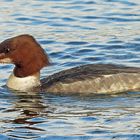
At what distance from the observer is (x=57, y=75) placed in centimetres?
1542

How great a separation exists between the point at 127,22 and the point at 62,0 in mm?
3305

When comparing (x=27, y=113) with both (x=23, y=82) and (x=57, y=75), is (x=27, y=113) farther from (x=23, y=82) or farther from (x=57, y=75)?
(x=23, y=82)

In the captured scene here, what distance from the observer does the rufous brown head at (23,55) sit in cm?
1552

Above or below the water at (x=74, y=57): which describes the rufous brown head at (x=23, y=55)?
above

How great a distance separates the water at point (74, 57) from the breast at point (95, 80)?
0.30 meters

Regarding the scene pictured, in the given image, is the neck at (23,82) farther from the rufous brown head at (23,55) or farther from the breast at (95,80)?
the breast at (95,80)

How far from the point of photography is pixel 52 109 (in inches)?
547

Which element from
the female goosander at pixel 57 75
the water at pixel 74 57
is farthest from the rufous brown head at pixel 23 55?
the water at pixel 74 57

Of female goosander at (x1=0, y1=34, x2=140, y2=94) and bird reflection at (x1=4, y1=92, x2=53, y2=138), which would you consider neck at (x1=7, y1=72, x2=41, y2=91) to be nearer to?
female goosander at (x1=0, y1=34, x2=140, y2=94)

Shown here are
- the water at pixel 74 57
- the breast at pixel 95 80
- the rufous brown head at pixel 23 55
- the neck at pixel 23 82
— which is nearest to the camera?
the water at pixel 74 57

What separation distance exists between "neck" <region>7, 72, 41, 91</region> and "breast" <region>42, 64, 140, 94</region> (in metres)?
0.36

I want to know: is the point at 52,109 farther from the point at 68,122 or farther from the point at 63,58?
the point at 63,58

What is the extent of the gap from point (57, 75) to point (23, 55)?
0.78 metres

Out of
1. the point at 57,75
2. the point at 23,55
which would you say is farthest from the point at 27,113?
the point at 23,55
